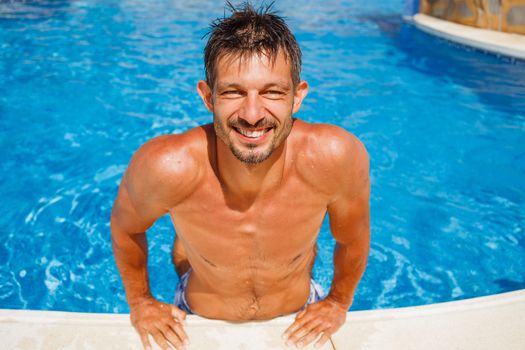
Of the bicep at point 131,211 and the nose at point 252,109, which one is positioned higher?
the nose at point 252,109

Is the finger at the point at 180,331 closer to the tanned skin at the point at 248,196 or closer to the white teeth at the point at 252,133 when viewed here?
the tanned skin at the point at 248,196

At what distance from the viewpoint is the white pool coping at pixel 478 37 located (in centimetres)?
787

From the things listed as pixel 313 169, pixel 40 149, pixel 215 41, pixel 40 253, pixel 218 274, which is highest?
pixel 215 41

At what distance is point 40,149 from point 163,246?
226 centimetres

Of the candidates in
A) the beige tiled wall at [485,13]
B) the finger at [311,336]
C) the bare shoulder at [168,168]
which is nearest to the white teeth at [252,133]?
the bare shoulder at [168,168]

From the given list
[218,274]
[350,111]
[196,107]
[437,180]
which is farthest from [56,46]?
[218,274]

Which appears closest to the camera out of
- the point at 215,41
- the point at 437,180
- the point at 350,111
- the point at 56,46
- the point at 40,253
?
the point at 215,41

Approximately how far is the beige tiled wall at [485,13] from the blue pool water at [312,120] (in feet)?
3.10

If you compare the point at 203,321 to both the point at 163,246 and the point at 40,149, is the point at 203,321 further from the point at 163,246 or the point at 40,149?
the point at 40,149

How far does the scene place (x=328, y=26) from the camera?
414 inches

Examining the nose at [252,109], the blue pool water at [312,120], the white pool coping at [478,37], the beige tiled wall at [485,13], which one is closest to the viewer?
the nose at [252,109]

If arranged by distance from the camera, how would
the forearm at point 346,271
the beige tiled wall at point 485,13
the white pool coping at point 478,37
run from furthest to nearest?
1. the beige tiled wall at point 485,13
2. the white pool coping at point 478,37
3. the forearm at point 346,271

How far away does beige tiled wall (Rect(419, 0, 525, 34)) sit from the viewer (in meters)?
8.63

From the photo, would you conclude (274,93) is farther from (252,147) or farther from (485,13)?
(485,13)
